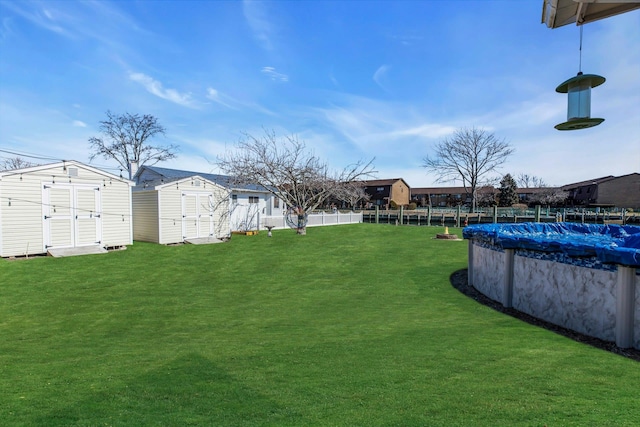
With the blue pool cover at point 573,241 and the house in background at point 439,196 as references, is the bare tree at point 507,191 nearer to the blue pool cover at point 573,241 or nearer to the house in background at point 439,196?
the house in background at point 439,196

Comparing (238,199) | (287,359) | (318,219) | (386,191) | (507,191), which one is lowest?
(287,359)

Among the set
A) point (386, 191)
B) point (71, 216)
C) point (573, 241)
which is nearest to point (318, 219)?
point (71, 216)

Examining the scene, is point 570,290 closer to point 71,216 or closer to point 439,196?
point 71,216

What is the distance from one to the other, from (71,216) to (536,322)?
56.0ft

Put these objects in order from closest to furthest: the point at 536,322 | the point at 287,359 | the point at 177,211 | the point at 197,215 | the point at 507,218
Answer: the point at 287,359
the point at 536,322
the point at 177,211
the point at 197,215
the point at 507,218

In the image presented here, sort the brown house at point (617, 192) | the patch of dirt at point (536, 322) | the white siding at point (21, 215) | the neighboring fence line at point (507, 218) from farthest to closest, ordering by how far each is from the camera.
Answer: the brown house at point (617, 192), the neighboring fence line at point (507, 218), the white siding at point (21, 215), the patch of dirt at point (536, 322)

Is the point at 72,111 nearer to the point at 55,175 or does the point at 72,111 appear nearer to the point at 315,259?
the point at 55,175

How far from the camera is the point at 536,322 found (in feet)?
21.1

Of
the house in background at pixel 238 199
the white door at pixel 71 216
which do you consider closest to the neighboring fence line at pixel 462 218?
the house in background at pixel 238 199

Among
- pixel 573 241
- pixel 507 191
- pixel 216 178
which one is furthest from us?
pixel 507 191

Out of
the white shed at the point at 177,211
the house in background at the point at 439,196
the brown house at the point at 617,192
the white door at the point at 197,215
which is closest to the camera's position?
the white shed at the point at 177,211

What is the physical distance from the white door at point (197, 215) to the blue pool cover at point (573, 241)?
14748mm

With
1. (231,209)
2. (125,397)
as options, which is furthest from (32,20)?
(125,397)

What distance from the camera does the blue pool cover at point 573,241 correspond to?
500cm
